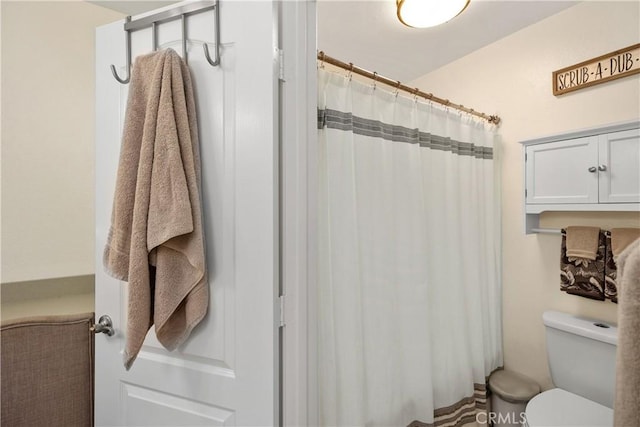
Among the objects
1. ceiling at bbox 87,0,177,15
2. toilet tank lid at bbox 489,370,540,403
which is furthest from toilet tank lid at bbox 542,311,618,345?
ceiling at bbox 87,0,177,15

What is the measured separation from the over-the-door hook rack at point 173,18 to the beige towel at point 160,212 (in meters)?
0.10

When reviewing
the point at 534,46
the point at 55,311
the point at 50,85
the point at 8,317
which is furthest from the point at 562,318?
the point at 50,85

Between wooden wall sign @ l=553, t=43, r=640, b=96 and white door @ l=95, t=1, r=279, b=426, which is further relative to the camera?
wooden wall sign @ l=553, t=43, r=640, b=96

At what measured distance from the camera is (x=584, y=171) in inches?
62.3

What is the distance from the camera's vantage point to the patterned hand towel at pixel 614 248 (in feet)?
4.78

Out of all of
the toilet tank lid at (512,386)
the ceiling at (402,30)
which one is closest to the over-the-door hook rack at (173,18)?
the ceiling at (402,30)

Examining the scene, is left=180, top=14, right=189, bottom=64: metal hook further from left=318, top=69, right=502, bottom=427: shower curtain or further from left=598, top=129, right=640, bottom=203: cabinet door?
left=598, top=129, right=640, bottom=203: cabinet door

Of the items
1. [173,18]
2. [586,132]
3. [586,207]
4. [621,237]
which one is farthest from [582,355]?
[173,18]

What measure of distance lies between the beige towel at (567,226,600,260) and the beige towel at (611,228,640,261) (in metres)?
0.07

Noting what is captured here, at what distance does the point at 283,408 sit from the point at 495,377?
Answer: 63.7 inches

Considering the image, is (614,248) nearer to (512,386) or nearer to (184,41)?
(512,386)

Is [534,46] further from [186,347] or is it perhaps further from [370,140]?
[186,347]

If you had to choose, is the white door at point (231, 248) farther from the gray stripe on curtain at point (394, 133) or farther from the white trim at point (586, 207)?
the white trim at point (586, 207)

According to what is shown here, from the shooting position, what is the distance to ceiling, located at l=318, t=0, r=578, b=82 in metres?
1.72
